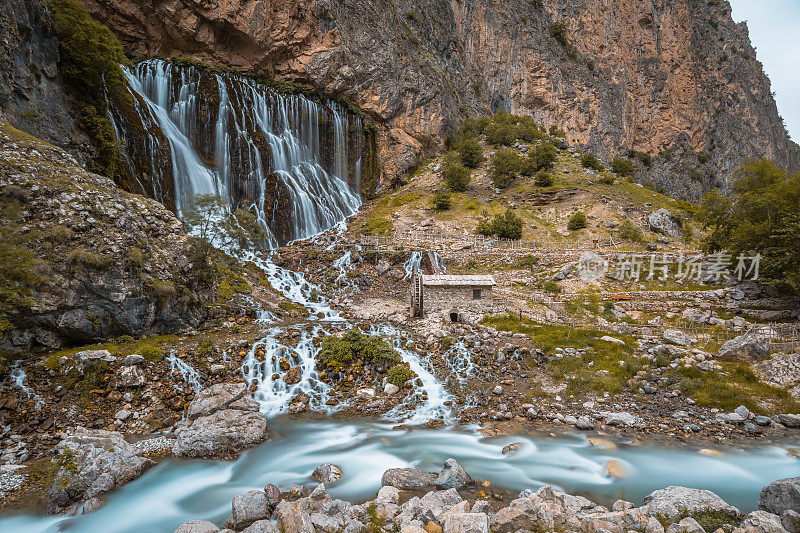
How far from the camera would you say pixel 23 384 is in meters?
11.6

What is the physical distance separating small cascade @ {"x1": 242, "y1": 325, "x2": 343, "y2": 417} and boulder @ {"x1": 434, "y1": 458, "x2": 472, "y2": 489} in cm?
599

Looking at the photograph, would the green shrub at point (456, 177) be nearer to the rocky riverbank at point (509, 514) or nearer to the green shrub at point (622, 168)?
the green shrub at point (622, 168)

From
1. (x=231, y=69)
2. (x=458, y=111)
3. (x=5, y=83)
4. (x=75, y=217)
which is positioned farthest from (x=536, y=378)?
(x=458, y=111)

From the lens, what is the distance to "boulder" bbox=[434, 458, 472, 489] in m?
9.28

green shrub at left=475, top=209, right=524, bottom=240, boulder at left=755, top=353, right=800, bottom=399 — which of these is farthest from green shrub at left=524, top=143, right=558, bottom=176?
boulder at left=755, top=353, right=800, bottom=399

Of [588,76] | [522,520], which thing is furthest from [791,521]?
[588,76]

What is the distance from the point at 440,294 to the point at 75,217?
1814cm

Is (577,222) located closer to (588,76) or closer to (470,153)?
(470,153)

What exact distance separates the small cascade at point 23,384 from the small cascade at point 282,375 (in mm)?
6129

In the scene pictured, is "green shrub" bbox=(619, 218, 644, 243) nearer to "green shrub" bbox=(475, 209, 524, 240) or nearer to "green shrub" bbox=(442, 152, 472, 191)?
"green shrub" bbox=(475, 209, 524, 240)

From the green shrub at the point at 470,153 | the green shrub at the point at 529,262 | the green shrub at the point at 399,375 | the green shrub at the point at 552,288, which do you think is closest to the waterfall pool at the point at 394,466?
the green shrub at the point at 399,375

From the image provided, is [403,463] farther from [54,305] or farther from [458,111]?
[458,111]

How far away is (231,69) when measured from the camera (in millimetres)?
42094

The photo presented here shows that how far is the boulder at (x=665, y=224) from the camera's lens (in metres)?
34.8
